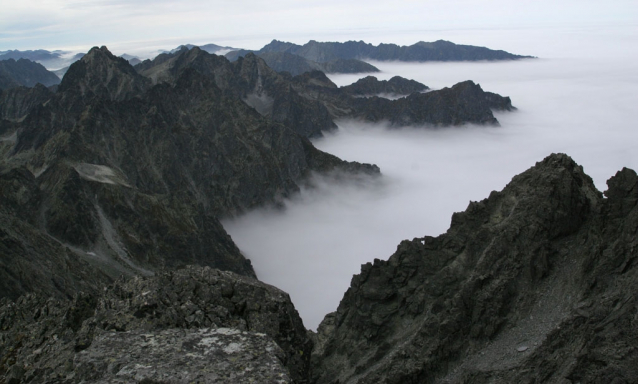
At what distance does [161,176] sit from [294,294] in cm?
5606

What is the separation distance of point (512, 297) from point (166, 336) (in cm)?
3717

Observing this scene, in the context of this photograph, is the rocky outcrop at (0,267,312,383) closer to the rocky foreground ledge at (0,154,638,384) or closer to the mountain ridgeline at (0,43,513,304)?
the rocky foreground ledge at (0,154,638,384)

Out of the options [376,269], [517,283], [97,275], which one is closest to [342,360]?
[376,269]

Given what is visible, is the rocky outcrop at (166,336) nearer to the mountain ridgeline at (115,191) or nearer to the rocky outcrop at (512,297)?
the rocky outcrop at (512,297)

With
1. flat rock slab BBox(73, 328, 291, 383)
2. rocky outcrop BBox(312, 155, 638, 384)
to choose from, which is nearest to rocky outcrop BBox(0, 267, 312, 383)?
flat rock slab BBox(73, 328, 291, 383)

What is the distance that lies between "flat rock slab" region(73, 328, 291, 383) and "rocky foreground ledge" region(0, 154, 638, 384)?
54 mm

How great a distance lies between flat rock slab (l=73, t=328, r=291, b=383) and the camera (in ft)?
50.8

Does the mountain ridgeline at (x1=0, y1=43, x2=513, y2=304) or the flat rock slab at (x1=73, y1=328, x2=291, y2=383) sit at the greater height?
the flat rock slab at (x1=73, y1=328, x2=291, y2=383)

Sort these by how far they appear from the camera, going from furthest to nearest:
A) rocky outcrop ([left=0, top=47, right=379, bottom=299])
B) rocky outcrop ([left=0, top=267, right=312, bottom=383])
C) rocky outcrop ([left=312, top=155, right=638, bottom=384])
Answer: rocky outcrop ([left=0, top=47, right=379, bottom=299])
rocky outcrop ([left=312, top=155, right=638, bottom=384])
rocky outcrop ([left=0, top=267, right=312, bottom=383])

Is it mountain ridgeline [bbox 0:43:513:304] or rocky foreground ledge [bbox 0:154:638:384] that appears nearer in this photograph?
rocky foreground ledge [bbox 0:154:638:384]

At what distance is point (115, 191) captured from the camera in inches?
4043

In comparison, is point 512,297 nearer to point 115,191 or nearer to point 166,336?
point 166,336

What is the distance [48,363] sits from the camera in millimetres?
19594

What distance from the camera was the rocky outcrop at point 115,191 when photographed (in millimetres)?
69688
